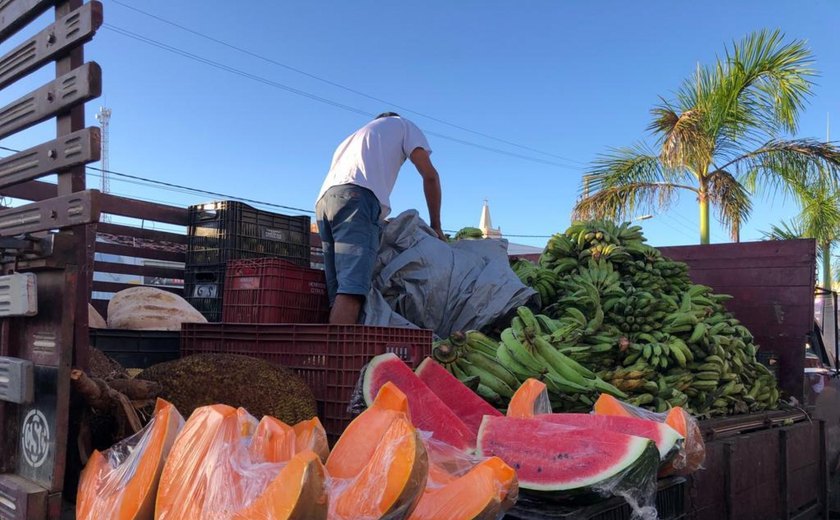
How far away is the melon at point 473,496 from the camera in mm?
1654

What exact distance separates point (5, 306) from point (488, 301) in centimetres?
320

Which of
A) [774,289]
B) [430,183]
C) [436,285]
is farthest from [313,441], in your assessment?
[774,289]

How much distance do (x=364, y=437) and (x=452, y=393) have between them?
1.26 metres

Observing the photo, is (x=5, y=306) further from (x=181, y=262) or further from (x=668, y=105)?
(x=668, y=105)

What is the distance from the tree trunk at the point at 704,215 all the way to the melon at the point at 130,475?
40.7ft

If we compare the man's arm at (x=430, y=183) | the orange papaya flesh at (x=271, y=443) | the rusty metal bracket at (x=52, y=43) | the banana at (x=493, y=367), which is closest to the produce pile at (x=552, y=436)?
the orange papaya flesh at (x=271, y=443)

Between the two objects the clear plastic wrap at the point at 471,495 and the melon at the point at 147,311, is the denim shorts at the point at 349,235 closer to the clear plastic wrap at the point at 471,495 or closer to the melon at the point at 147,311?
the melon at the point at 147,311

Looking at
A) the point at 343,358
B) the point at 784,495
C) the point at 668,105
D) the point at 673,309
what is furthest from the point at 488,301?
the point at 668,105

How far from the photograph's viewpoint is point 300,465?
137 cm

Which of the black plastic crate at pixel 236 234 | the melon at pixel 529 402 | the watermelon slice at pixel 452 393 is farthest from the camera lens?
the black plastic crate at pixel 236 234

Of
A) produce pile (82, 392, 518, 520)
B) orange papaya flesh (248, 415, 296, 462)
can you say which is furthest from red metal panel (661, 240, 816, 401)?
orange papaya flesh (248, 415, 296, 462)

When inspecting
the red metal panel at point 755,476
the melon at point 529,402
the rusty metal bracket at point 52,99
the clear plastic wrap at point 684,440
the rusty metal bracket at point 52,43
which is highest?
the rusty metal bracket at point 52,43

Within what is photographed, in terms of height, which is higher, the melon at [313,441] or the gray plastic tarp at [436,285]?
the gray plastic tarp at [436,285]

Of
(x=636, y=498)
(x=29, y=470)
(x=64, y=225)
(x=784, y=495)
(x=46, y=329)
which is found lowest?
(x=784, y=495)
